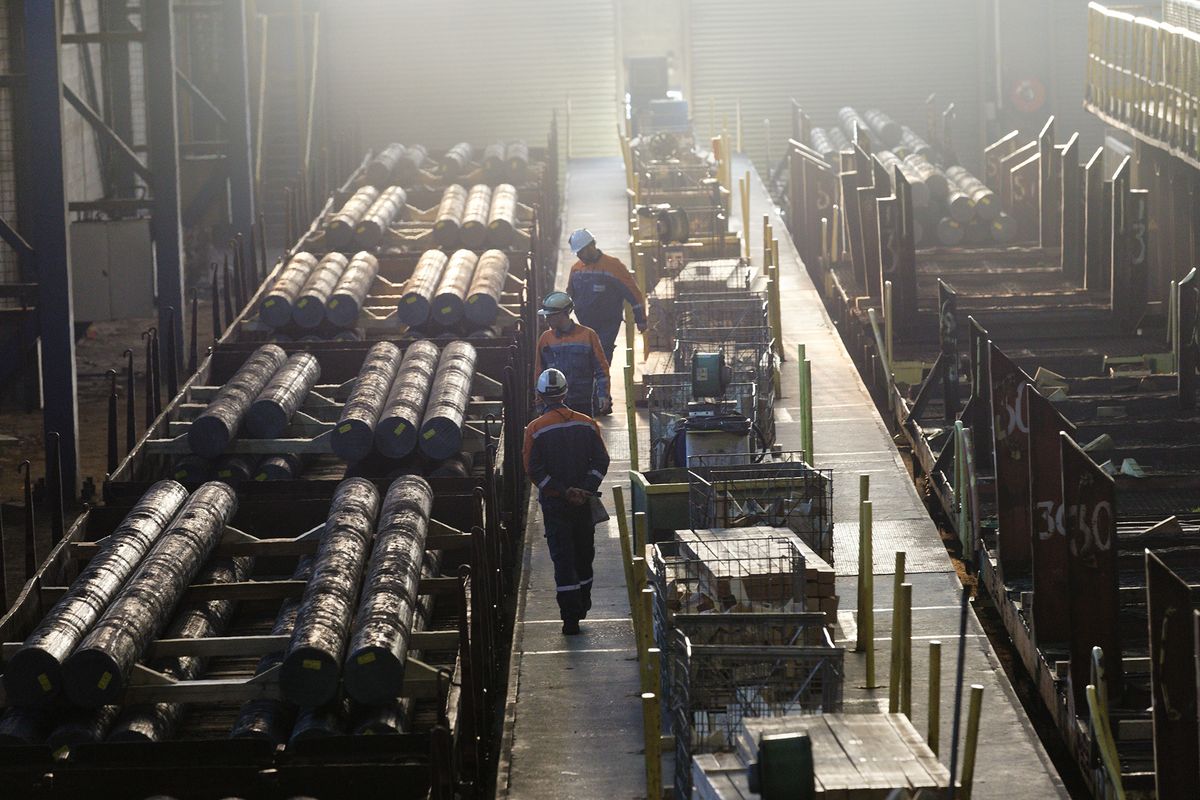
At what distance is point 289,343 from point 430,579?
21.8 ft

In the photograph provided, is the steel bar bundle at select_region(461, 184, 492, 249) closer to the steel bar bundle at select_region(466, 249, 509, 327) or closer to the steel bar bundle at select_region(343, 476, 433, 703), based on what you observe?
the steel bar bundle at select_region(466, 249, 509, 327)

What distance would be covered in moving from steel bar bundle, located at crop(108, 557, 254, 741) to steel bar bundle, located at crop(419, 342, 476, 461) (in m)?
2.01

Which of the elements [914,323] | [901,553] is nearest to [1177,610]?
[901,553]

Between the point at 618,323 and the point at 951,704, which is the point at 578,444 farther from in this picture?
the point at 618,323

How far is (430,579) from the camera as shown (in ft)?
38.8

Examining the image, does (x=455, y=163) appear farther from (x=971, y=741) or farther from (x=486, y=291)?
(x=971, y=741)

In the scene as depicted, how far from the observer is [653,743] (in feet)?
27.6

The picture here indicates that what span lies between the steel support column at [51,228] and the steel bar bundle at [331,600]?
4.62 meters

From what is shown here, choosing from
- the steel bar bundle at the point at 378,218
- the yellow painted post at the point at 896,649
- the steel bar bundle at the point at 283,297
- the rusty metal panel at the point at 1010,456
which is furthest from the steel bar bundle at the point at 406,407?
the steel bar bundle at the point at 378,218

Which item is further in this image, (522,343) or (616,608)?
(522,343)

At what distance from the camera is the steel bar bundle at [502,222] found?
2358cm

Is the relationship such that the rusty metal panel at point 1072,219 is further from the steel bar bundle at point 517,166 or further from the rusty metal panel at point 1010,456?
the rusty metal panel at point 1010,456

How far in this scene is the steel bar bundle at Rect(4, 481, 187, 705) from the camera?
394 inches

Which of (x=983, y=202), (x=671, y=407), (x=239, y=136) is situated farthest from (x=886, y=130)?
(x=671, y=407)
